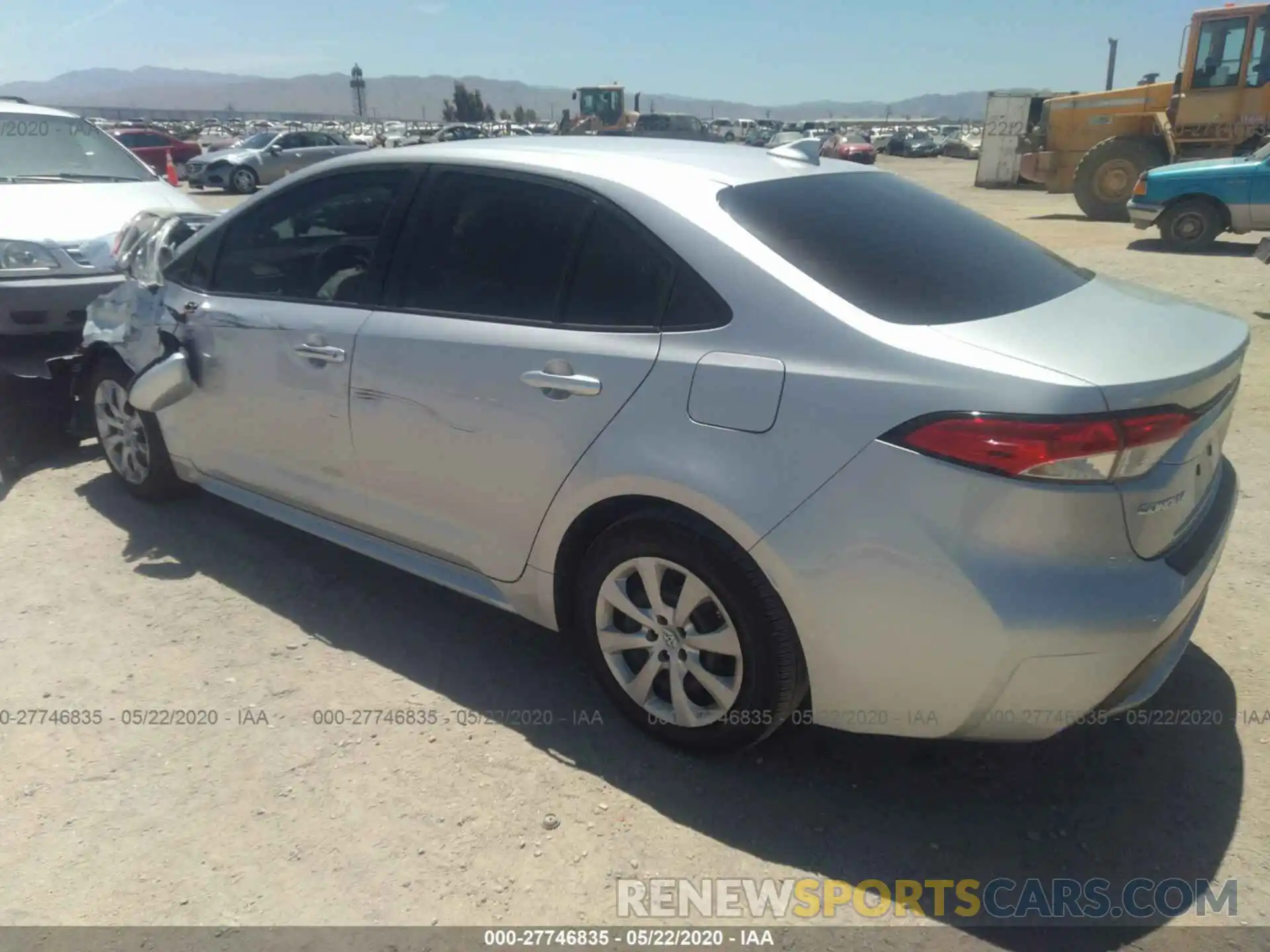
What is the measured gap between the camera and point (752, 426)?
2.40 metres

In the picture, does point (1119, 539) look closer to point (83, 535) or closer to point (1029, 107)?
point (83, 535)

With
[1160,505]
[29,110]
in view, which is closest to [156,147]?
[29,110]

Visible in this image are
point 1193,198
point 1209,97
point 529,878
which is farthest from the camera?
point 1209,97

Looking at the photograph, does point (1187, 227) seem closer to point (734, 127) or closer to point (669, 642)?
point (669, 642)

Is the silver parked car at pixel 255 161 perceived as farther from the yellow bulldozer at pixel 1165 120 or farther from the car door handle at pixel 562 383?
the car door handle at pixel 562 383

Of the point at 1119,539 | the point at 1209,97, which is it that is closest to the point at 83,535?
the point at 1119,539

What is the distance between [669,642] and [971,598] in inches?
35.0

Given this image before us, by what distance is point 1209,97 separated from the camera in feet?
52.9

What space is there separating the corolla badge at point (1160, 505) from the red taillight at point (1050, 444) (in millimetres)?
82

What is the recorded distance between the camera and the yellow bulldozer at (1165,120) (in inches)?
616

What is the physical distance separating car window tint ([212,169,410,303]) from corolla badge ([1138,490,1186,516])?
2.50 m

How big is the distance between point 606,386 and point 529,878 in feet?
4.31

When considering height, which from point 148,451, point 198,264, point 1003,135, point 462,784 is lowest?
point 462,784

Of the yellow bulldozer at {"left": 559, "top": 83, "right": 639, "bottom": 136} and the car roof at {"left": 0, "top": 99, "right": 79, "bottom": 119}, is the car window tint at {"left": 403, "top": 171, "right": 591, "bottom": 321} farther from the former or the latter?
the yellow bulldozer at {"left": 559, "top": 83, "right": 639, "bottom": 136}
